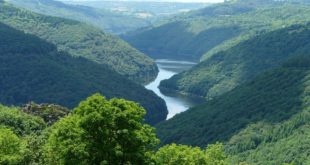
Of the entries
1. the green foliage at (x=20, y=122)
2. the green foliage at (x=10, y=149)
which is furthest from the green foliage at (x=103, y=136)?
the green foliage at (x=20, y=122)

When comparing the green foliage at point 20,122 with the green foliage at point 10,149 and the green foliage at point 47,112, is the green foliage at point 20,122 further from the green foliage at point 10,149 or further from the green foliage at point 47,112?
the green foliage at point 10,149

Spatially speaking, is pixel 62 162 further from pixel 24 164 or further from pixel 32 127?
pixel 32 127

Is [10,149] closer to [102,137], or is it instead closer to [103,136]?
[102,137]

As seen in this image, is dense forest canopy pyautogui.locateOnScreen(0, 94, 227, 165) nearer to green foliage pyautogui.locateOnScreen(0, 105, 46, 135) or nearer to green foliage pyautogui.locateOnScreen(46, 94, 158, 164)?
green foliage pyautogui.locateOnScreen(46, 94, 158, 164)

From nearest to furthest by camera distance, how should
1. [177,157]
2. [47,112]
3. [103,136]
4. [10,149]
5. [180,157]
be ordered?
[103,136], [10,149], [177,157], [180,157], [47,112]

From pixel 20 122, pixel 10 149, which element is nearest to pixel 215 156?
pixel 10 149
